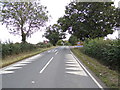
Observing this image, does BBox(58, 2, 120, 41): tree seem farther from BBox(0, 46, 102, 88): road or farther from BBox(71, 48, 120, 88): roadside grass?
BBox(0, 46, 102, 88): road

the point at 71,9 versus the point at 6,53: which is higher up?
the point at 71,9

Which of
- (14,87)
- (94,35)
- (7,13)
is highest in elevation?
(7,13)

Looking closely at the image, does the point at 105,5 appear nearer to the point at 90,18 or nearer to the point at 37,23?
the point at 90,18

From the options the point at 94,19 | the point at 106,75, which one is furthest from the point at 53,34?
the point at 106,75

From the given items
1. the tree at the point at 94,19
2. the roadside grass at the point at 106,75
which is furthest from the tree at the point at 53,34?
the roadside grass at the point at 106,75

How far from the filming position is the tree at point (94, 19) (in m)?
32.2

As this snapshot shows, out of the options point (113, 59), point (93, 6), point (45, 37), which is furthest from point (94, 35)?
point (45, 37)

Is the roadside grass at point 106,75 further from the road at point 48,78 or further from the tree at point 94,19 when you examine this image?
the tree at point 94,19

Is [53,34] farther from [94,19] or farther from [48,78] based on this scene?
[48,78]

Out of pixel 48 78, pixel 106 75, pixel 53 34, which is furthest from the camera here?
pixel 53 34

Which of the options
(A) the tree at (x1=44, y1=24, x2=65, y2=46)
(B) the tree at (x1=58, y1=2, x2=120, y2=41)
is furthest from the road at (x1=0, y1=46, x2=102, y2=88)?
(A) the tree at (x1=44, y1=24, x2=65, y2=46)

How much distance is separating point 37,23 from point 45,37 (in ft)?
200

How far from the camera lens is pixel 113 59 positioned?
393 inches

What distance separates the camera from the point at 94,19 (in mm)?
32625
